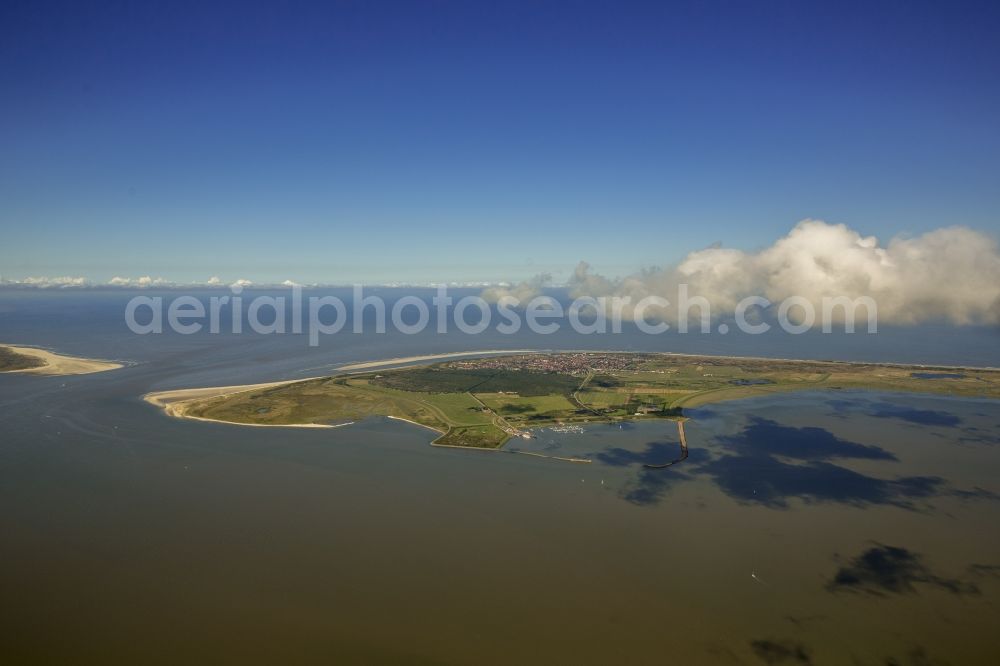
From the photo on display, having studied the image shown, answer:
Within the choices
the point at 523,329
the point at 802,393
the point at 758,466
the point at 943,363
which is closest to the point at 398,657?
the point at 758,466

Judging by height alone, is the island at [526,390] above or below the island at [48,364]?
below

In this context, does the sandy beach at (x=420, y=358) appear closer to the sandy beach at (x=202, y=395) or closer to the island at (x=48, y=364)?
the sandy beach at (x=202, y=395)

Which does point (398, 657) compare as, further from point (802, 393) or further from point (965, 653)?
point (802, 393)

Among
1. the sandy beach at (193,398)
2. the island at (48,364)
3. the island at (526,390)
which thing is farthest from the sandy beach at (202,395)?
the island at (48,364)

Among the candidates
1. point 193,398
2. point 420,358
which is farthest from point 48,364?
point 420,358

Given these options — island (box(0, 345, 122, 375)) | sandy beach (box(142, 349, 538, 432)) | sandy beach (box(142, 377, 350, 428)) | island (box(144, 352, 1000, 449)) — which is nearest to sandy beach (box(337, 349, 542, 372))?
sandy beach (box(142, 349, 538, 432))

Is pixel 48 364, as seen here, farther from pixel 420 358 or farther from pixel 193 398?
pixel 420 358
